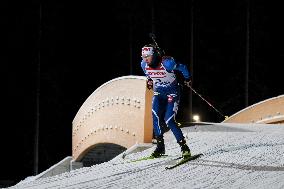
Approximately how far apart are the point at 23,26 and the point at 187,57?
28.2ft

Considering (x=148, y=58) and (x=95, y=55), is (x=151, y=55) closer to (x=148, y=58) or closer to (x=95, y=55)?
(x=148, y=58)

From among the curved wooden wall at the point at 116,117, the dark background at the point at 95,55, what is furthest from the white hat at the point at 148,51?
the dark background at the point at 95,55

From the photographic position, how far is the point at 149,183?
5.76m

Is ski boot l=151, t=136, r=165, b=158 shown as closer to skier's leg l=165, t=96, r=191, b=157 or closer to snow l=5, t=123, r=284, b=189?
snow l=5, t=123, r=284, b=189

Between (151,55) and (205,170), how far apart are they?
1.93 meters

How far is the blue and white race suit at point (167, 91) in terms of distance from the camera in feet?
22.4

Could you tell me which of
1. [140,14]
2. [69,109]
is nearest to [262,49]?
[140,14]

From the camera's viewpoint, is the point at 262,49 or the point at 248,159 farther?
the point at 262,49

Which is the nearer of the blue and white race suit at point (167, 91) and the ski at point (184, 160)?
the ski at point (184, 160)

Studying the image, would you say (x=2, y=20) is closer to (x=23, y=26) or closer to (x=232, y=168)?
(x=23, y=26)

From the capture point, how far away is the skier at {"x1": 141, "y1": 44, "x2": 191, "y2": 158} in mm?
6855

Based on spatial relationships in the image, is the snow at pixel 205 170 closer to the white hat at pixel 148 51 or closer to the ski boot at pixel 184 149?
the ski boot at pixel 184 149

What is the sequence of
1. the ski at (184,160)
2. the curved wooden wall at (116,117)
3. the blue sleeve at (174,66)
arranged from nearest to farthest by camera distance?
the ski at (184,160) → the blue sleeve at (174,66) → the curved wooden wall at (116,117)

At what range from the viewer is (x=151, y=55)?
22.8 feet
